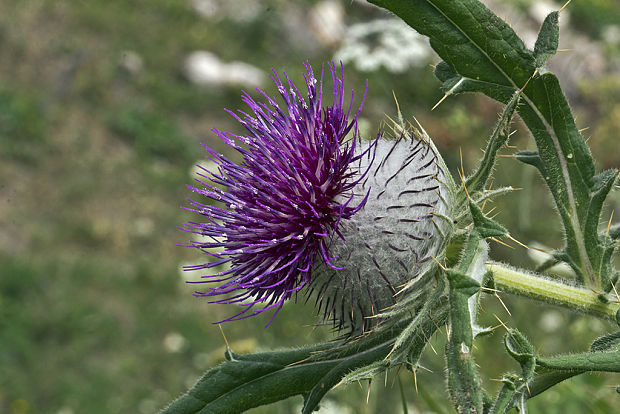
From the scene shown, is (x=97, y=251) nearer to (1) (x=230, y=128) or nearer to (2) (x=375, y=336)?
(1) (x=230, y=128)

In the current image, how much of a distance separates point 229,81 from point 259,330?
8.70m

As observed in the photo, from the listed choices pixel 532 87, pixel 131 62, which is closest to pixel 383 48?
Answer: pixel 532 87

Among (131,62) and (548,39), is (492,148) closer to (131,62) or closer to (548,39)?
(548,39)

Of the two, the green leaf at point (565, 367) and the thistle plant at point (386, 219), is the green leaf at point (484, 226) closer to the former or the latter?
the thistle plant at point (386, 219)

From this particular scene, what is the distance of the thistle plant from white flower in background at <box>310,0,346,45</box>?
1121cm

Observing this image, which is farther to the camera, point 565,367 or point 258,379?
point 258,379

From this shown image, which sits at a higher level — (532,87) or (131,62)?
(131,62)

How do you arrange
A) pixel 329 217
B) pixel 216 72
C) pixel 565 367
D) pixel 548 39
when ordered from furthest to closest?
pixel 216 72
pixel 329 217
pixel 548 39
pixel 565 367

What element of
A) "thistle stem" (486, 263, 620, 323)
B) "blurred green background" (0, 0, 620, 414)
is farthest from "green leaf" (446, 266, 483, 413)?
"blurred green background" (0, 0, 620, 414)

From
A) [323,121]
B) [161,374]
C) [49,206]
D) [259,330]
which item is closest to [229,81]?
[49,206]

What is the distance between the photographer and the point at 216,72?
43.3 feet

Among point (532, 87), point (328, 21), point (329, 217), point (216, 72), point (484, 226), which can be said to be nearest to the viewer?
point (484, 226)

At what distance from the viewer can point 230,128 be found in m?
11.9

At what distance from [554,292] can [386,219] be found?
0.72 metres
